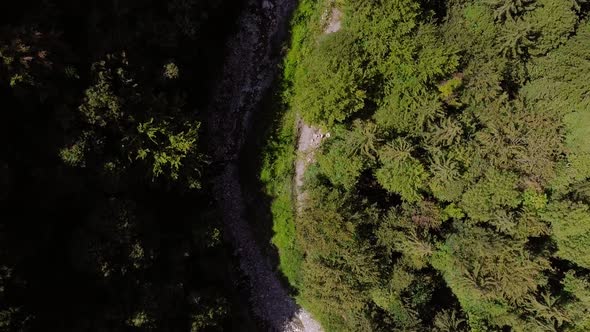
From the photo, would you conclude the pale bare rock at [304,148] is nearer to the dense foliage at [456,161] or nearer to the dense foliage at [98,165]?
the dense foliage at [456,161]

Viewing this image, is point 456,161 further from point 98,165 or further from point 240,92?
point 98,165

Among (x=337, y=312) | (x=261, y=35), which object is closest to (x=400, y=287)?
(x=337, y=312)

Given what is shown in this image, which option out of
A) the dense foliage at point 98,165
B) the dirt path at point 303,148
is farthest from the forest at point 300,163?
the dirt path at point 303,148

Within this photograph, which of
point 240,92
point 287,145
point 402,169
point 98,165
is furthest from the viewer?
point 240,92

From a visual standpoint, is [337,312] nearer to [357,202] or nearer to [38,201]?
[357,202]

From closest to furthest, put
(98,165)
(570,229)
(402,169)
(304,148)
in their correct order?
1. (98,165)
2. (570,229)
3. (402,169)
4. (304,148)

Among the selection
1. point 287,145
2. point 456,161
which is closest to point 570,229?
point 456,161
